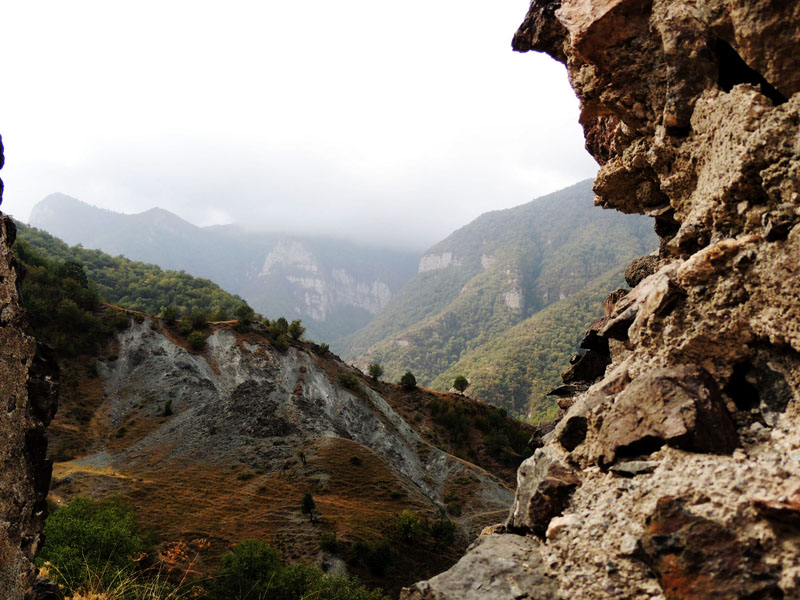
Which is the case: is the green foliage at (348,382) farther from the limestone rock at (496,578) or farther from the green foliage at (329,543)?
the limestone rock at (496,578)

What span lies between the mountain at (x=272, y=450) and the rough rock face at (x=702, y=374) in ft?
89.8

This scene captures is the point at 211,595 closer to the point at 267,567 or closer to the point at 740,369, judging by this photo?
the point at 267,567

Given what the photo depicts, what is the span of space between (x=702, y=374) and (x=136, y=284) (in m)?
116

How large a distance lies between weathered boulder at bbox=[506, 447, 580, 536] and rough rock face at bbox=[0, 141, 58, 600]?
32.5 feet

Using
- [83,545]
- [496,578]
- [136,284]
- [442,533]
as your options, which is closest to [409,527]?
[442,533]

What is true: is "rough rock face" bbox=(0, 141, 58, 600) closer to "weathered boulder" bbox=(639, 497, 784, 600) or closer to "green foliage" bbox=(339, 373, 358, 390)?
"weathered boulder" bbox=(639, 497, 784, 600)

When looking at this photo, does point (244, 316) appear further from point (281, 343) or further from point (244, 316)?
point (281, 343)

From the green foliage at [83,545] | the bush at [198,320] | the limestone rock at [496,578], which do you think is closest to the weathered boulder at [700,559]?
the limestone rock at [496,578]

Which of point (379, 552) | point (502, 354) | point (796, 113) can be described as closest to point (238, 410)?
point (379, 552)

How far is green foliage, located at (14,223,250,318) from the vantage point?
9300 centimetres

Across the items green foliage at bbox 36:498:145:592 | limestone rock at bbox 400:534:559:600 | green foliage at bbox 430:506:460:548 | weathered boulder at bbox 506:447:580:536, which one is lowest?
green foliage at bbox 430:506:460:548

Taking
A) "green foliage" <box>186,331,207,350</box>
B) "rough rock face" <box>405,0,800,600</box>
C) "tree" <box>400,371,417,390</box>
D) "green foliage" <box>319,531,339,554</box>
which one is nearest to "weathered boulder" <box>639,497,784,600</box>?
"rough rock face" <box>405,0,800,600</box>

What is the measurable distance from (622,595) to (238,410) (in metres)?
52.1

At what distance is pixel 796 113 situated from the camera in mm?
5648
